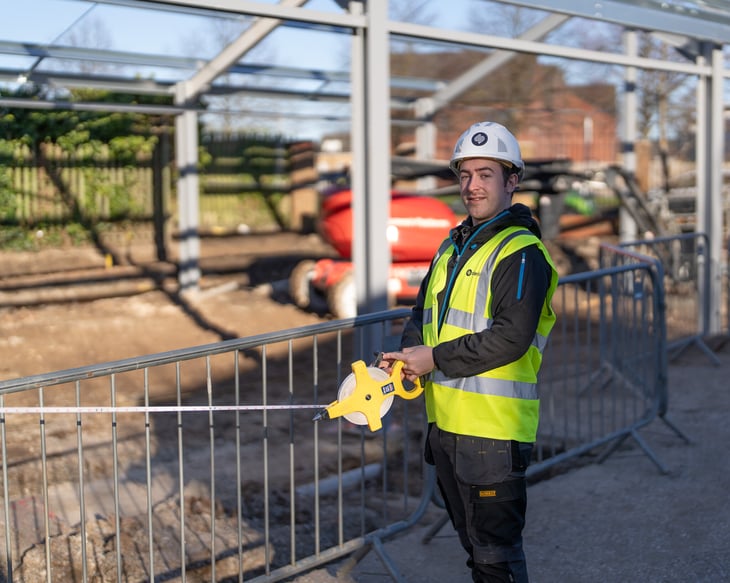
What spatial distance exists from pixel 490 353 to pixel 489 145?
66 cm

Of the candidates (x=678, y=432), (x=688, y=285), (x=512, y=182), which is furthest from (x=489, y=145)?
(x=688, y=285)

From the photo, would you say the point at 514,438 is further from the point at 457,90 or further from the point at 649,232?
the point at 457,90

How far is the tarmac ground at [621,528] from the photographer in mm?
4180

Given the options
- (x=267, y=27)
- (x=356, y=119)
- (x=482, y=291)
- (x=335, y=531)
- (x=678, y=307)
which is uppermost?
(x=267, y=27)

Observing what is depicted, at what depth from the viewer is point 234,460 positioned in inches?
238

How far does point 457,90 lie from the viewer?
13414 mm

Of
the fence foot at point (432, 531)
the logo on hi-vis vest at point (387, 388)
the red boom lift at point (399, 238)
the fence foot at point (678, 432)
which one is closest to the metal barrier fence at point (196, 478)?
the fence foot at point (432, 531)

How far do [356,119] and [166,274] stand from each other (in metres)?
7.95

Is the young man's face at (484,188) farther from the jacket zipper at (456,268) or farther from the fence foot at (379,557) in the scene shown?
the fence foot at (379,557)

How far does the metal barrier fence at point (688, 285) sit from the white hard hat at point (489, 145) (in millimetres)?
6418

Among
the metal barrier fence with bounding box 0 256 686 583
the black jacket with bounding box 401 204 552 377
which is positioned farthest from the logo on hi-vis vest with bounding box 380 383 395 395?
the metal barrier fence with bounding box 0 256 686 583

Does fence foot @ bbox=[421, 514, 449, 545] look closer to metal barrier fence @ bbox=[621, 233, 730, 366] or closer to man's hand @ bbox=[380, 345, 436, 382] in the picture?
man's hand @ bbox=[380, 345, 436, 382]

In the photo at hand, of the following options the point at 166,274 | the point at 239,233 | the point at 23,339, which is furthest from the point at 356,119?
the point at 239,233

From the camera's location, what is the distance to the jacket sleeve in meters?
2.84
